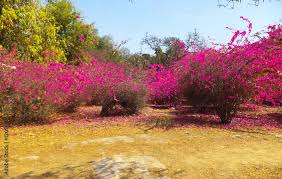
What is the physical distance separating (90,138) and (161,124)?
223 cm

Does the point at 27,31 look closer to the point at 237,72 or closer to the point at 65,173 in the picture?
the point at 237,72

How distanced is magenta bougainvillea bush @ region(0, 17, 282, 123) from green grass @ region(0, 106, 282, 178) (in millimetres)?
1148

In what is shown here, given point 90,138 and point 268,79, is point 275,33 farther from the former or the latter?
point 90,138

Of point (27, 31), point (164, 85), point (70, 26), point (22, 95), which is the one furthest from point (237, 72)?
point (70, 26)

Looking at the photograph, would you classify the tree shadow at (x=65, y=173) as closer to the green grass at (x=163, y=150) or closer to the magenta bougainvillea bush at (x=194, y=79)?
the green grass at (x=163, y=150)

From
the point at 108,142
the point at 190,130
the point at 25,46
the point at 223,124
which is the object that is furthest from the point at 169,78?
the point at 25,46

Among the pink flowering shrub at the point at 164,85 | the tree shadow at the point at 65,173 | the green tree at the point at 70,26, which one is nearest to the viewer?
the tree shadow at the point at 65,173

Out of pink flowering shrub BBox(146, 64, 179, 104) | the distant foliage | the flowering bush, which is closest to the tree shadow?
the flowering bush

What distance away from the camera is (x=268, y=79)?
9.22 meters

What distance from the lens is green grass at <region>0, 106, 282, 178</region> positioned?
16.1 feet

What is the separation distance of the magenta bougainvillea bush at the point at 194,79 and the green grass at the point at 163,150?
115cm

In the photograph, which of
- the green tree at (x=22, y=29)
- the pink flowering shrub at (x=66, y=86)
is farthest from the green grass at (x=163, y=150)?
the green tree at (x=22, y=29)

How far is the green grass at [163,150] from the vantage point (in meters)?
4.92

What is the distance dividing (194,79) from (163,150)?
15.2ft
